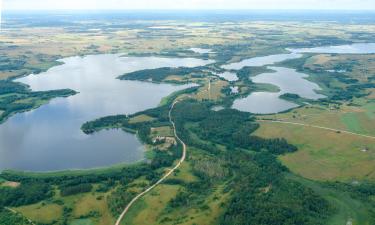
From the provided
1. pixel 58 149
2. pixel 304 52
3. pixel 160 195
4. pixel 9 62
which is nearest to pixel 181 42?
pixel 304 52

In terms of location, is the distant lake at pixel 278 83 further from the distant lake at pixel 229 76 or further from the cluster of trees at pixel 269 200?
the cluster of trees at pixel 269 200

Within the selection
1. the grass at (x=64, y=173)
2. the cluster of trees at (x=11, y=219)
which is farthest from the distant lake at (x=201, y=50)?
the cluster of trees at (x=11, y=219)

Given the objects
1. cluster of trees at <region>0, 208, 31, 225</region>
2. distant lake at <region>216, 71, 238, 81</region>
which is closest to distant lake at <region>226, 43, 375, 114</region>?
distant lake at <region>216, 71, 238, 81</region>

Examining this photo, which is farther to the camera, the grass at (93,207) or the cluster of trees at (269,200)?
the grass at (93,207)

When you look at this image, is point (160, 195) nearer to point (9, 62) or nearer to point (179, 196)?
point (179, 196)

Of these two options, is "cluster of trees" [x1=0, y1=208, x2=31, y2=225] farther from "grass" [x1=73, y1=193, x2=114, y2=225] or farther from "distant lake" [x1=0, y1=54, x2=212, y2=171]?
"distant lake" [x1=0, y1=54, x2=212, y2=171]

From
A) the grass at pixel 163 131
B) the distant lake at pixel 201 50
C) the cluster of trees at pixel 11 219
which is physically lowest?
the cluster of trees at pixel 11 219

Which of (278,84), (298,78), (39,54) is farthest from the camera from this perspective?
(39,54)
